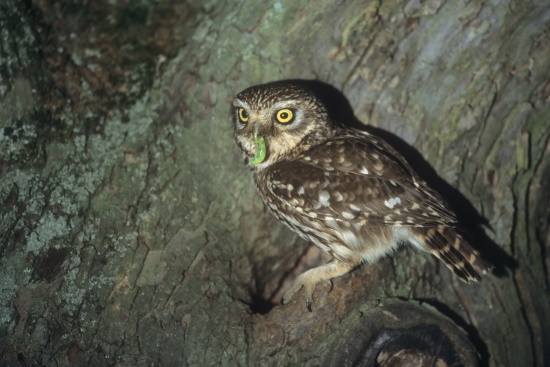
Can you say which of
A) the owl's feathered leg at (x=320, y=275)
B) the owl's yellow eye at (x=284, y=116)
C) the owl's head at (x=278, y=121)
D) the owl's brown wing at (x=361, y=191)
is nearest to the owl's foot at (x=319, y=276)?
the owl's feathered leg at (x=320, y=275)

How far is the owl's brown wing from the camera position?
115 inches

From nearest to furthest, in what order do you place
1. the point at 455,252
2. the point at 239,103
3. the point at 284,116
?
the point at 455,252, the point at 239,103, the point at 284,116

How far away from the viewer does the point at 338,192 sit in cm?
298

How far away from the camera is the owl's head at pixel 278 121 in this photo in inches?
119

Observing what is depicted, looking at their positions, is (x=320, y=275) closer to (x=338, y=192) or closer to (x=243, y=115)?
(x=338, y=192)

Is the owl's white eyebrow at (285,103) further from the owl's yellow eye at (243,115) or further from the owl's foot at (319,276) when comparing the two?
the owl's foot at (319,276)

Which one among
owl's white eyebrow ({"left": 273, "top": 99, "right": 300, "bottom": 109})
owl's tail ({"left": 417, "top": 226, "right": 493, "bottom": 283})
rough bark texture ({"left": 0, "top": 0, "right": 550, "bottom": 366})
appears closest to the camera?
rough bark texture ({"left": 0, "top": 0, "right": 550, "bottom": 366})

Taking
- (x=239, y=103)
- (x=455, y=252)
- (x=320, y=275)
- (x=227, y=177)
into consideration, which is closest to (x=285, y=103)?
(x=239, y=103)

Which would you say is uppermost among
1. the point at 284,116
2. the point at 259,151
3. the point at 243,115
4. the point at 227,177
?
the point at 284,116

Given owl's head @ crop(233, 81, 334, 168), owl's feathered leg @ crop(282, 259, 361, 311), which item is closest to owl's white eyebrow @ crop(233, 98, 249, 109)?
owl's head @ crop(233, 81, 334, 168)

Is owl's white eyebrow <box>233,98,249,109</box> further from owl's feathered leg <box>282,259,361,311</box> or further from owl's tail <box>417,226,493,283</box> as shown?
owl's tail <box>417,226,493,283</box>

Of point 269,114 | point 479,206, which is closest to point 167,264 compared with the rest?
point 269,114

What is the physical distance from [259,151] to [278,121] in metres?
0.21

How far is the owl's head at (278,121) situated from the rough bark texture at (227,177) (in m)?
0.13
